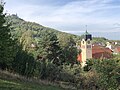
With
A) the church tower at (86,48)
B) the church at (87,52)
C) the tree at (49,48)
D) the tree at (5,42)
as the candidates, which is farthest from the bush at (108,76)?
the church tower at (86,48)

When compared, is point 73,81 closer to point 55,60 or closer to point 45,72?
point 45,72

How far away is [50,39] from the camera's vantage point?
171ft

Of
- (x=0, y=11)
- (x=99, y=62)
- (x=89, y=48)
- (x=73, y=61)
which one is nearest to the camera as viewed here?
(x=0, y=11)

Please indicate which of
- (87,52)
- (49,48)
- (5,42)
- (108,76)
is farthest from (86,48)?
(5,42)

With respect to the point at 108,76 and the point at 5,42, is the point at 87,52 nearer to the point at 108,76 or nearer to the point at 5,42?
the point at 108,76

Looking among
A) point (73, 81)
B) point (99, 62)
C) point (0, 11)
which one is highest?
point (0, 11)

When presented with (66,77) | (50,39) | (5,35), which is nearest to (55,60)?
(50,39)

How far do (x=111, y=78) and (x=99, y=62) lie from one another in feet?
7.27

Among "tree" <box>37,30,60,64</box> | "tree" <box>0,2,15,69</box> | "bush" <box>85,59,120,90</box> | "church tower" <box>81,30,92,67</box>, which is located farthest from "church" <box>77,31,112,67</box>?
"tree" <box>0,2,15,69</box>

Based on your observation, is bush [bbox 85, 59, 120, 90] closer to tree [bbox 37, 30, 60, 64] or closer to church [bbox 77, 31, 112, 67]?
tree [bbox 37, 30, 60, 64]

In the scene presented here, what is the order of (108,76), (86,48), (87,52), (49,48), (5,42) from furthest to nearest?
(86,48) < (87,52) < (49,48) < (108,76) < (5,42)

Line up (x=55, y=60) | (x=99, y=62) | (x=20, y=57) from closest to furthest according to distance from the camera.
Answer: (x=20, y=57) → (x=99, y=62) → (x=55, y=60)

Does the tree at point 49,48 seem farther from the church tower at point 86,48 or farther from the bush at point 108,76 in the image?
the bush at point 108,76

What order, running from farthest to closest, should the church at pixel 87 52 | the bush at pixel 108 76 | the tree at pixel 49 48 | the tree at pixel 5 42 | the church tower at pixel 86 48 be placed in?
the church tower at pixel 86 48 → the church at pixel 87 52 → the tree at pixel 49 48 → the bush at pixel 108 76 → the tree at pixel 5 42
